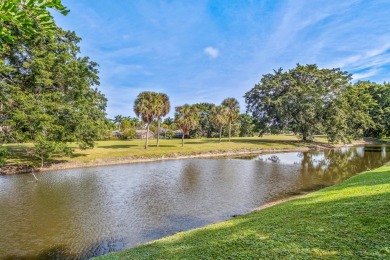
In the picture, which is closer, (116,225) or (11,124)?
(116,225)

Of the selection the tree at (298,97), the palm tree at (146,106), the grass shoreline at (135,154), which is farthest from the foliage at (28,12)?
the tree at (298,97)

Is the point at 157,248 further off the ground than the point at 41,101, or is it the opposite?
the point at 41,101

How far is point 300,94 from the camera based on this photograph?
57.0 metres

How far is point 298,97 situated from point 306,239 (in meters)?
56.8

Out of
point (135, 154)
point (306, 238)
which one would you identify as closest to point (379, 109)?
point (135, 154)

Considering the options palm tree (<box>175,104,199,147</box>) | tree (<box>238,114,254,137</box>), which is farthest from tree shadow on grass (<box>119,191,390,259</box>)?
tree (<box>238,114,254,137</box>)

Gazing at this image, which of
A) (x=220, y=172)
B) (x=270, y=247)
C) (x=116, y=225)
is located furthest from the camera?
(x=220, y=172)

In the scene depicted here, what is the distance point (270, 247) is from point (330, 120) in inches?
2263

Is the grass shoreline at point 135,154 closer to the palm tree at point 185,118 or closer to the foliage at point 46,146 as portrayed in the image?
the foliage at point 46,146

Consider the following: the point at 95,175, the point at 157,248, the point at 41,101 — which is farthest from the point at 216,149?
the point at 157,248

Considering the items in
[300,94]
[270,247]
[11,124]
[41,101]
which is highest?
[300,94]

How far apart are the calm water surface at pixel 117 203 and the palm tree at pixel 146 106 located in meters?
17.5

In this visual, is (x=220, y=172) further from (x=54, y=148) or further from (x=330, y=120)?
(x=330, y=120)

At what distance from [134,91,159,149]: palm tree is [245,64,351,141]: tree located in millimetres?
29515
